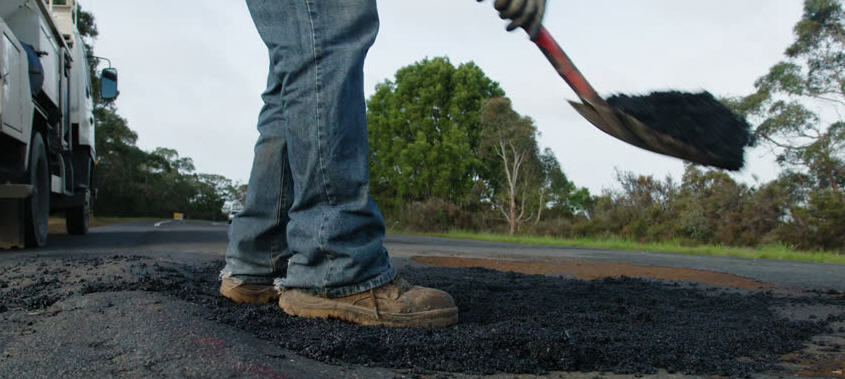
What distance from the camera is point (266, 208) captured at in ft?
8.36

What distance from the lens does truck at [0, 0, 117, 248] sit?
5730mm

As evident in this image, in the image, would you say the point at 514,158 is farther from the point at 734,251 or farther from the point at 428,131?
the point at 734,251

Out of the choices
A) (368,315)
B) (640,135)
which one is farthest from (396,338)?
(640,135)

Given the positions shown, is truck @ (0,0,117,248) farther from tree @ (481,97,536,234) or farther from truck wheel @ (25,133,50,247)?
tree @ (481,97,536,234)

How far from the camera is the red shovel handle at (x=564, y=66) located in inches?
94.1

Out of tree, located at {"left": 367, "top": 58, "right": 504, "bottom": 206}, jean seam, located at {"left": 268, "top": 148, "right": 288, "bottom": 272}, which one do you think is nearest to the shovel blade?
jean seam, located at {"left": 268, "top": 148, "right": 288, "bottom": 272}

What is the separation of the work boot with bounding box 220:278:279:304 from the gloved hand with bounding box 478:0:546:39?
55.4 inches

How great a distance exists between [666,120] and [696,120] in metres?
0.12

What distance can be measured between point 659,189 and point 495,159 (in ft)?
38.9

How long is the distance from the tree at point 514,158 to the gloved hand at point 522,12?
27128 millimetres

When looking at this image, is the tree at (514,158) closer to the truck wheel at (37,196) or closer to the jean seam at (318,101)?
the truck wheel at (37,196)

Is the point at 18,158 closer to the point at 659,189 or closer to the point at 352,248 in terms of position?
the point at 352,248

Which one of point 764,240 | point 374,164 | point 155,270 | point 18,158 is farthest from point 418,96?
point 155,270

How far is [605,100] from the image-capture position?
2.45 metres
